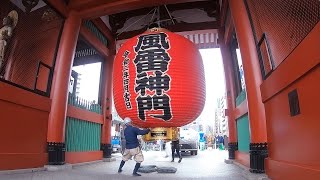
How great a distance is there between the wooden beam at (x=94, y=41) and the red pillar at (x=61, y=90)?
1.11 m

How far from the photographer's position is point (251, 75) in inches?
219

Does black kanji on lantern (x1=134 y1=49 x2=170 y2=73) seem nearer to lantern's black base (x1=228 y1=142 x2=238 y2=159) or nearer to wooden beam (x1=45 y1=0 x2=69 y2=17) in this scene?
wooden beam (x1=45 y1=0 x2=69 y2=17)

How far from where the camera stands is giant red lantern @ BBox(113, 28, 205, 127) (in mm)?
4047

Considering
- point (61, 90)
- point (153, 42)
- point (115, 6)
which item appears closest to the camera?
point (153, 42)

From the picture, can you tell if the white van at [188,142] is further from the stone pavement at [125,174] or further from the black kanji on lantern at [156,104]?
the black kanji on lantern at [156,104]

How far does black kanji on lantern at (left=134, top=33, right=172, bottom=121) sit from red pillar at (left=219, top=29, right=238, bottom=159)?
19.5 ft

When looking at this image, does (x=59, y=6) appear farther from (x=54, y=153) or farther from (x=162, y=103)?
(x=162, y=103)

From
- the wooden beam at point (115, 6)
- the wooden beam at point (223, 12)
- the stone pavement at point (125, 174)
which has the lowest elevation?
the stone pavement at point (125, 174)

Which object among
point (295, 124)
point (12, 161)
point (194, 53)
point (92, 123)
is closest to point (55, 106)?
point (12, 161)

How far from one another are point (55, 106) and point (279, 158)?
18.9 ft

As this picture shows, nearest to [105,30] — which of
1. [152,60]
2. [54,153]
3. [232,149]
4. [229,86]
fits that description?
[229,86]

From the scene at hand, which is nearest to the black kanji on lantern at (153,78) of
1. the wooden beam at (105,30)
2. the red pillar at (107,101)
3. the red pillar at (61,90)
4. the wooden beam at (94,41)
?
the red pillar at (61,90)

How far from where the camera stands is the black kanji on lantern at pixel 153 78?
4014 millimetres

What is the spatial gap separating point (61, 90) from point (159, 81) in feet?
14.5
